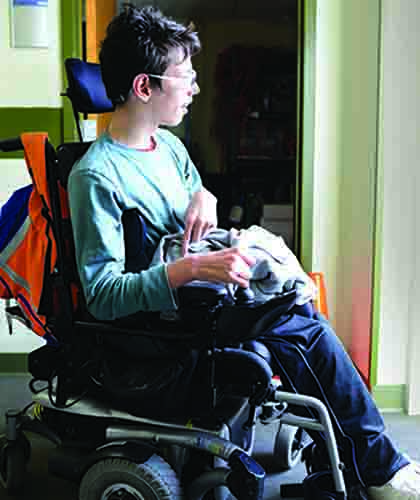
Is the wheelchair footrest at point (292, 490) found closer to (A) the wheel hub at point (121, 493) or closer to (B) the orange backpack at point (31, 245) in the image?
(A) the wheel hub at point (121, 493)

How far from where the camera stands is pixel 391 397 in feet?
8.05

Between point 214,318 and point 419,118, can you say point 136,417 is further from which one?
point 419,118

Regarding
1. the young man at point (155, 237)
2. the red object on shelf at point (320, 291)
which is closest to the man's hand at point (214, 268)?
the young man at point (155, 237)

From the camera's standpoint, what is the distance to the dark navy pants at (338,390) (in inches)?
60.6

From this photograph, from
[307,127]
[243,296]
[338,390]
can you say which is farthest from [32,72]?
[338,390]

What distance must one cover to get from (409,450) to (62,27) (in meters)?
1.96

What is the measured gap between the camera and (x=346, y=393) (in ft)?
5.08

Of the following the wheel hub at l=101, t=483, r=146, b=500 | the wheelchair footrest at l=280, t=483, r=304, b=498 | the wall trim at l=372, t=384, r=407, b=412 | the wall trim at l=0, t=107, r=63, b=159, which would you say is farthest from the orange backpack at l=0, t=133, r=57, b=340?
the wall trim at l=372, t=384, r=407, b=412

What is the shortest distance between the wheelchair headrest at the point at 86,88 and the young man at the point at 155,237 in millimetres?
75

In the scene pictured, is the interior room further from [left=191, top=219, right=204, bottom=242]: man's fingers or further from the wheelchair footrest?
[left=191, top=219, right=204, bottom=242]: man's fingers

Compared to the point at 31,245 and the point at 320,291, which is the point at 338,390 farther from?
the point at 320,291

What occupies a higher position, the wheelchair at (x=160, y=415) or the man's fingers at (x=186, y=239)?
the man's fingers at (x=186, y=239)

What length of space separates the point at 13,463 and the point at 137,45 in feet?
3.62

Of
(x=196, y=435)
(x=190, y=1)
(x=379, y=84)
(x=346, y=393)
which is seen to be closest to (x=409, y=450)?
(x=346, y=393)
